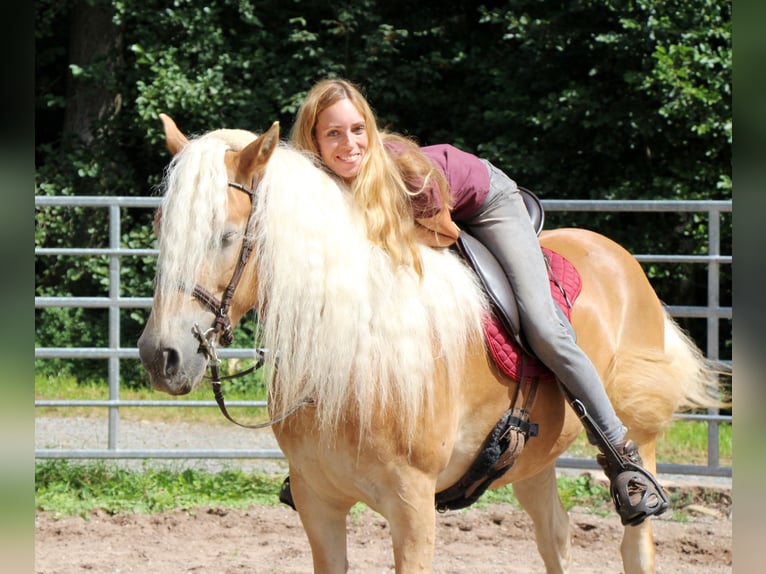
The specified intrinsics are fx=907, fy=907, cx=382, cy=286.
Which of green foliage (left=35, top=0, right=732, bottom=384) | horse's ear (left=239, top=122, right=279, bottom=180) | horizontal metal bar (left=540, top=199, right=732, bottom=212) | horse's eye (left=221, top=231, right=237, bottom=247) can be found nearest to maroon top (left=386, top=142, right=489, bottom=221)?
horse's ear (left=239, top=122, right=279, bottom=180)

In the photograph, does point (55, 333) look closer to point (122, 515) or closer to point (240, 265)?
point (122, 515)

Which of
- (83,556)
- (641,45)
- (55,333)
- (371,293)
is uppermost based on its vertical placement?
(641,45)

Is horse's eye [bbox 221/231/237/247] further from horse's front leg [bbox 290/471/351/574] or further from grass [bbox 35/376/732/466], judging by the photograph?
grass [bbox 35/376/732/466]

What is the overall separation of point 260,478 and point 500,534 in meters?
1.71

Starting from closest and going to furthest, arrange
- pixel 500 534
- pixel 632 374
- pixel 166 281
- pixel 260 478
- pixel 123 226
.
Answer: pixel 166 281 < pixel 632 374 < pixel 500 534 < pixel 260 478 < pixel 123 226

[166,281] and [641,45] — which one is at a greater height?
[641,45]

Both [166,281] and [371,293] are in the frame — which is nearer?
[166,281]

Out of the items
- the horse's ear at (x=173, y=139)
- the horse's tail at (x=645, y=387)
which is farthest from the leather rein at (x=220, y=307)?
the horse's tail at (x=645, y=387)

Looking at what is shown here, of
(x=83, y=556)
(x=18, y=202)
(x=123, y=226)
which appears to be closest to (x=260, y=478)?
(x=83, y=556)

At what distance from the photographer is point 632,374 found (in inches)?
145

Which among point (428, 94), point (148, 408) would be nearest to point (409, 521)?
point (148, 408)

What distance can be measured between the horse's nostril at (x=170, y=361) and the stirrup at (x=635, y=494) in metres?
1.67

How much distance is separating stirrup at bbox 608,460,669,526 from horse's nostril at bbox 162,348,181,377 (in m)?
1.67

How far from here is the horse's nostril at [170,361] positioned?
2293 millimetres
